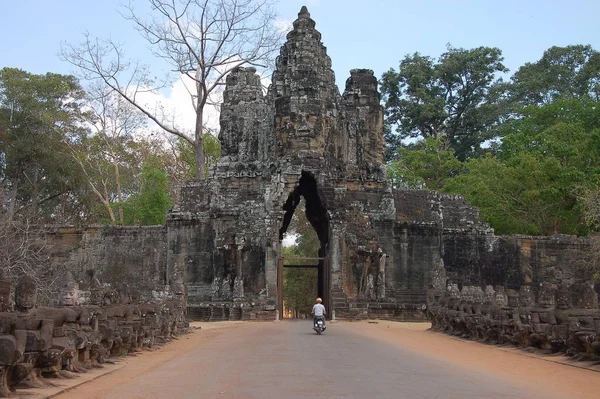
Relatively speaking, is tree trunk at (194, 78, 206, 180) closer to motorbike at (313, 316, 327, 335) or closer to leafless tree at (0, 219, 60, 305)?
leafless tree at (0, 219, 60, 305)

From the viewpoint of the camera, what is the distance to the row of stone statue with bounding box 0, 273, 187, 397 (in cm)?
851

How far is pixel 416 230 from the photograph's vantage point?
1172 inches

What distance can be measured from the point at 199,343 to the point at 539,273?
57.4 feet

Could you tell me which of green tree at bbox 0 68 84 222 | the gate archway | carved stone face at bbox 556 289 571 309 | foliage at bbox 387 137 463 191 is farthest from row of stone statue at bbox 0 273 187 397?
foliage at bbox 387 137 463 191

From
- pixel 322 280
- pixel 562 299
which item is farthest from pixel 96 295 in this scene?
pixel 322 280

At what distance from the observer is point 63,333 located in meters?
10.5

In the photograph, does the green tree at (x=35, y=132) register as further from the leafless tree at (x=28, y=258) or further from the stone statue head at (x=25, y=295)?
the stone statue head at (x=25, y=295)

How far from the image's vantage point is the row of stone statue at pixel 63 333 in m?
8.51

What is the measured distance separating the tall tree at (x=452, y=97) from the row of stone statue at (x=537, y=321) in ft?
109

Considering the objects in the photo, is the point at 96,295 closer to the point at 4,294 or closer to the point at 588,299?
the point at 4,294

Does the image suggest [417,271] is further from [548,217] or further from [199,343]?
[199,343]

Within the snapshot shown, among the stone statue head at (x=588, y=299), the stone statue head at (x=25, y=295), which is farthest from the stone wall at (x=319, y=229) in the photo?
the stone statue head at (x=25, y=295)

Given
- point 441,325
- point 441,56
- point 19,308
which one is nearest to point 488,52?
point 441,56

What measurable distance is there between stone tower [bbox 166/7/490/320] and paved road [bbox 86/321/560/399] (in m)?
11.9
